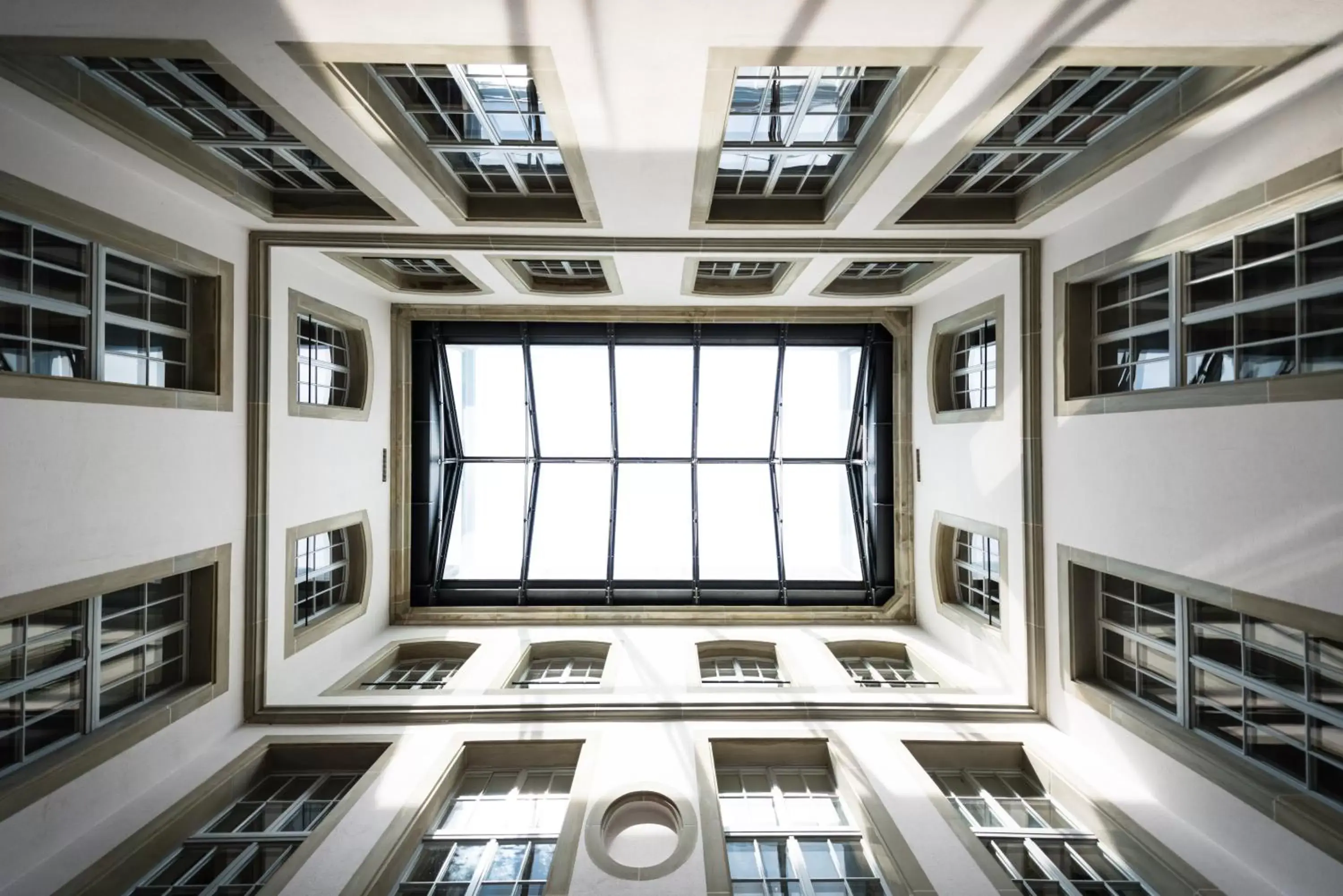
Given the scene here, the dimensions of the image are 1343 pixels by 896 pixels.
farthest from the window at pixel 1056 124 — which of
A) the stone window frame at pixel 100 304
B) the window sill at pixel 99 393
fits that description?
the window sill at pixel 99 393

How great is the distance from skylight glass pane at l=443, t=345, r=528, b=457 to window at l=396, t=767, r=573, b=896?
7585 millimetres

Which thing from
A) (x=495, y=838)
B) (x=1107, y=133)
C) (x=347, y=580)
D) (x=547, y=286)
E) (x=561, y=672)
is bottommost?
(x=495, y=838)

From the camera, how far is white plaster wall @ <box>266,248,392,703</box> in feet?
30.6

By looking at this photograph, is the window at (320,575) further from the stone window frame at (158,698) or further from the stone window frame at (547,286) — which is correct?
the stone window frame at (547,286)

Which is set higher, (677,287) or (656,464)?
(677,287)

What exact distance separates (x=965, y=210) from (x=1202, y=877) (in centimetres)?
792

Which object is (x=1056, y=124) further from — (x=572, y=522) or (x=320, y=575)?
(x=320, y=575)

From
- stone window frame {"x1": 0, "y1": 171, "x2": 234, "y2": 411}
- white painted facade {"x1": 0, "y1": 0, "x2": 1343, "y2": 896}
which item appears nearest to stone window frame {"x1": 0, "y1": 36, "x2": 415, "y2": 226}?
white painted facade {"x1": 0, "y1": 0, "x2": 1343, "y2": 896}

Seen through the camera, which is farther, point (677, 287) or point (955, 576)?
point (955, 576)

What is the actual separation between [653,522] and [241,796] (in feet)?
28.6

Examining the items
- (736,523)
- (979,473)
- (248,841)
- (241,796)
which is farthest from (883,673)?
(241,796)

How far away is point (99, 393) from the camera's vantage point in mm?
6613

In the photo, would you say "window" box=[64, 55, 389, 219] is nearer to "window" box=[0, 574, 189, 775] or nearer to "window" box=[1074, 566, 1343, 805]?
"window" box=[0, 574, 189, 775]

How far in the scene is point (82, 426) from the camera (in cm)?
644
